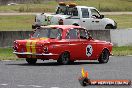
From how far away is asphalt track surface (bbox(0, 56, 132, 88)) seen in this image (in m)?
15.8

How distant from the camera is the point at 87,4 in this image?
7950 cm

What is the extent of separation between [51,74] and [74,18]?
1975cm

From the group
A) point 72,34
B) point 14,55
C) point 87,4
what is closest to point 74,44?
point 72,34

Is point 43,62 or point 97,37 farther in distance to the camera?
point 97,37

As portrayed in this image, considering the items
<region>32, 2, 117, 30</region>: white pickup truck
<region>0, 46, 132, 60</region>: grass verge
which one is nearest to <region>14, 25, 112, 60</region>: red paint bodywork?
<region>0, 46, 132, 60</region>: grass verge

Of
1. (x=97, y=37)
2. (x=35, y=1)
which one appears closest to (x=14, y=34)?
(x=97, y=37)

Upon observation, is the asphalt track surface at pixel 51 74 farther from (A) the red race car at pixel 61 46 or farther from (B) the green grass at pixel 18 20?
(B) the green grass at pixel 18 20

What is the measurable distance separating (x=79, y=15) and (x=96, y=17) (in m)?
1.56

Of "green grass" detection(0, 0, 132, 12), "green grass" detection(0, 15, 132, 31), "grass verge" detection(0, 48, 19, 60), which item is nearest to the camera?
"grass verge" detection(0, 48, 19, 60)

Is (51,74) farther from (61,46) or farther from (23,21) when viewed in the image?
(23,21)

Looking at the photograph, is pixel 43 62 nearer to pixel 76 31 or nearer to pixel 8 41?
pixel 76 31

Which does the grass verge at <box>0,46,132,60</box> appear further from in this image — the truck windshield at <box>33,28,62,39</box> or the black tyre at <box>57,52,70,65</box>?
the black tyre at <box>57,52,70,65</box>

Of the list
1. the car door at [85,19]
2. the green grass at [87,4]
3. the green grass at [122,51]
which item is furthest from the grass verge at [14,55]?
the green grass at [87,4]

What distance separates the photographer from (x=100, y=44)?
24.4m
